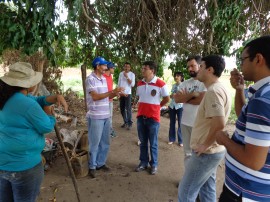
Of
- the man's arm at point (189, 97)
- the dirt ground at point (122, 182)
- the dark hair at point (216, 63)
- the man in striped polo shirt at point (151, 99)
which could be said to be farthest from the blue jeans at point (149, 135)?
the dark hair at point (216, 63)

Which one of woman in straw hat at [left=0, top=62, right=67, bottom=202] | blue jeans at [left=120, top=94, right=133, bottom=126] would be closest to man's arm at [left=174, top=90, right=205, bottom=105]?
woman in straw hat at [left=0, top=62, right=67, bottom=202]

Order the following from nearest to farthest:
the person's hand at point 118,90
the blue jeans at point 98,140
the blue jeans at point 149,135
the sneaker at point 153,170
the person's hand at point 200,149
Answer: the person's hand at point 200,149 → the person's hand at point 118,90 → the blue jeans at point 98,140 → the blue jeans at point 149,135 → the sneaker at point 153,170

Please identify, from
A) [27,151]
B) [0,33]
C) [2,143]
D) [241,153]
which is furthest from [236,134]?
[0,33]

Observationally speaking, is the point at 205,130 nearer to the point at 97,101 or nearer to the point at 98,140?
the point at 97,101

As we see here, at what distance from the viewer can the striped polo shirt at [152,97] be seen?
4059 millimetres

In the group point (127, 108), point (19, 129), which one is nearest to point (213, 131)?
point (19, 129)

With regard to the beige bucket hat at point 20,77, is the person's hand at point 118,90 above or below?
below

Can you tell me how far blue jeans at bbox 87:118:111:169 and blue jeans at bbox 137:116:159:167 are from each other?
0.59 meters

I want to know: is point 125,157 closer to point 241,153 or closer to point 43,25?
point 43,25

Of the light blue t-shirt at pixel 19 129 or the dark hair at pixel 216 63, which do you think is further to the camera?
the dark hair at pixel 216 63

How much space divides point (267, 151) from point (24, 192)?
1.92 m

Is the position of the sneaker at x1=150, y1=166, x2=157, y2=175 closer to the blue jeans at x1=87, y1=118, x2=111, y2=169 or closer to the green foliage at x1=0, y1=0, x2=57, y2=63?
the blue jeans at x1=87, y1=118, x2=111, y2=169

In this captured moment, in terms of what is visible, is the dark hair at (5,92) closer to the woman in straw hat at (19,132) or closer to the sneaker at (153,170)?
the woman in straw hat at (19,132)

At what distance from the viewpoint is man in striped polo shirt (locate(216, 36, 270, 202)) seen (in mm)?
1283
